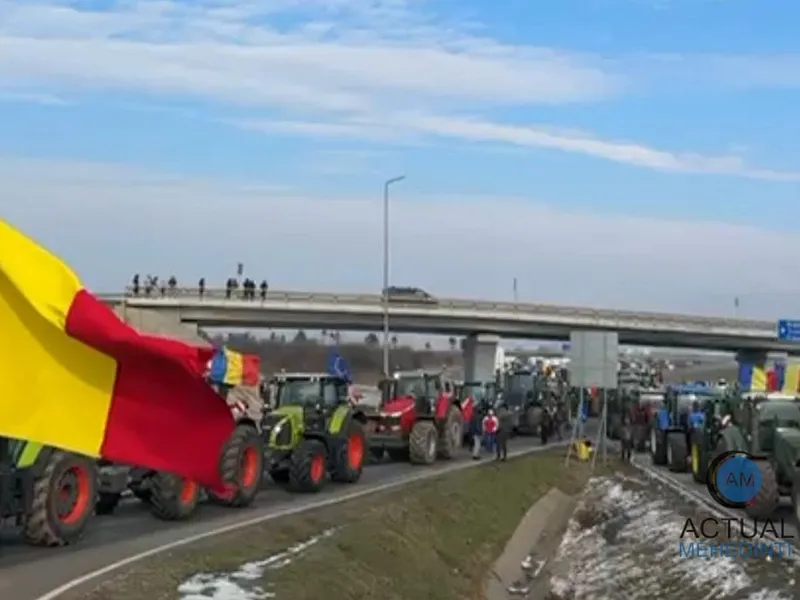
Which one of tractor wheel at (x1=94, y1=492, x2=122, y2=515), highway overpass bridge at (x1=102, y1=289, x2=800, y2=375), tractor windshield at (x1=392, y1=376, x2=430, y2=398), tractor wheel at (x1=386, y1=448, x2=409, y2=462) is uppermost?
highway overpass bridge at (x1=102, y1=289, x2=800, y2=375)

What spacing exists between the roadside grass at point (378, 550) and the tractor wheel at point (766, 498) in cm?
438

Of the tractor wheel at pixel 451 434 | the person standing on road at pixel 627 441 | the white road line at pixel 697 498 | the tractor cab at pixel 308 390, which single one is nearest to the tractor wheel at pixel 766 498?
the white road line at pixel 697 498

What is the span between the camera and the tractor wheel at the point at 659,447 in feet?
118

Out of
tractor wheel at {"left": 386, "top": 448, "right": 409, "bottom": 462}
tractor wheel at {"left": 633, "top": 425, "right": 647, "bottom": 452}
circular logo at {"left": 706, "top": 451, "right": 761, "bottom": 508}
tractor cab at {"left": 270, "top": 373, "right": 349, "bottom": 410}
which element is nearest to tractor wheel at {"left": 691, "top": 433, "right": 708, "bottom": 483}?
circular logo at {"left": 706, "top": 451, "right": 761, "bottom": 508}

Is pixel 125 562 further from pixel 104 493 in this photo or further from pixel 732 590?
pixel 732 590

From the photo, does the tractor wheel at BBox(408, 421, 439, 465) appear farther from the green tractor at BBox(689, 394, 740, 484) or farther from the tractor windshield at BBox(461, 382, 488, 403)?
the tractor windshield at BBox(461, 382, 488, 403)

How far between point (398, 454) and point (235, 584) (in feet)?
68.9

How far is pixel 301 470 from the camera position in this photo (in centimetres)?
2516

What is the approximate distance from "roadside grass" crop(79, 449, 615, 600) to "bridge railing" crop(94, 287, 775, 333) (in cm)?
4815

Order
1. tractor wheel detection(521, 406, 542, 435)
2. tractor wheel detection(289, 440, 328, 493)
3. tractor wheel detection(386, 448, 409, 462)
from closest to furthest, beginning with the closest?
tractor wheel detection(289, 440, 328, 493) → tractor wheel detection(386, 448, 409, 462) → tractor wheel detection(521, 406, 542, 435)

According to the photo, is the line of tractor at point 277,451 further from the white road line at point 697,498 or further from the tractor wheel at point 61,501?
the white road line at point 697,498

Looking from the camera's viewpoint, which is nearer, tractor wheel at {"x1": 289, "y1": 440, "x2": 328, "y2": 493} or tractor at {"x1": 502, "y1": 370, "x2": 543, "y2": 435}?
tractor wheel at {"x1": 289, "y1": 440, "x2": 328, "y2": 493}

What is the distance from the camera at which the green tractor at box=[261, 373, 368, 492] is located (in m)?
25.4

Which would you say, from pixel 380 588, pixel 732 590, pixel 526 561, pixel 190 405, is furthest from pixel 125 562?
pixel 526 561
